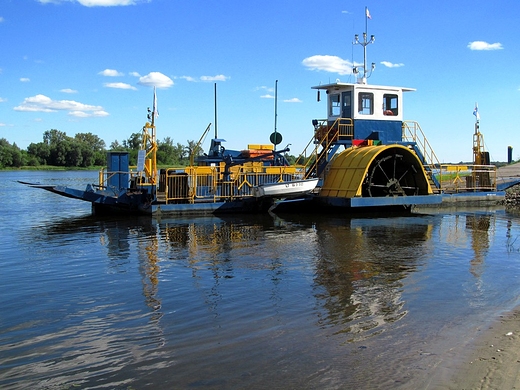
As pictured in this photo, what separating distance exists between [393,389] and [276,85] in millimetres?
20848

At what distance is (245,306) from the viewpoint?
8.19 m

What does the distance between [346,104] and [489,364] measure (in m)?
16.9

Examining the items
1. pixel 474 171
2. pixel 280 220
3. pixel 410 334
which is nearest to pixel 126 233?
pixel 280 220

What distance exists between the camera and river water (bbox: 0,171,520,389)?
5.83 metres

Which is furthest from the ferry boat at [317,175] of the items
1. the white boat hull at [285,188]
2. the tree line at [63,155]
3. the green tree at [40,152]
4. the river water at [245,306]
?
the green tree at [40,152]

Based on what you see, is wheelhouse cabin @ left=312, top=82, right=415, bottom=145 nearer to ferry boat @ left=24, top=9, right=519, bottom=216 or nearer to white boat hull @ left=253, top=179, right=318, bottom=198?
ferry boat @ left=24, top=9, right=519, bottom=216

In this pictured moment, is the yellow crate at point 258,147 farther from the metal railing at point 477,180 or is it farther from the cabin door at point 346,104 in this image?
the metal railing at point 477,180

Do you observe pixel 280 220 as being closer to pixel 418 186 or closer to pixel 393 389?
A: pixel 418 186

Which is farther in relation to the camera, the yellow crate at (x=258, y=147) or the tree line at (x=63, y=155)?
the tree line at (x=63, y=155)

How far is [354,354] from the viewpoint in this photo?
6.23 meters

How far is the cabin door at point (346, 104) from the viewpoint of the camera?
71.1 feet

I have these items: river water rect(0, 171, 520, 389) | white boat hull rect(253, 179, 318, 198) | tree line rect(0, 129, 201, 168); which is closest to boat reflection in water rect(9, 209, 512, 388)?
river water rect(0, 171, 520, 389)

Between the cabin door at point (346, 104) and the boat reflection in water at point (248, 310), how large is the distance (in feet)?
26.8

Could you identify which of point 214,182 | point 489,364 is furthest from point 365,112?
point 489,364
